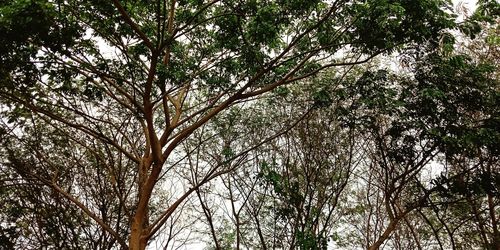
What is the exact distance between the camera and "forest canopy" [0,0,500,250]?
528cm

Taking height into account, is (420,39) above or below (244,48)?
below

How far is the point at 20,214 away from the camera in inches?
387

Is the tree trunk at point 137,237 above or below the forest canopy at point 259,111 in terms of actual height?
below

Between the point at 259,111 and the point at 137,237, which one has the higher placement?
the point at 259,111

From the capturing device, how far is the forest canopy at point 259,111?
5.28m

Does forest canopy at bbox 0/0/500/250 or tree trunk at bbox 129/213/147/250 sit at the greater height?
forest canopy at bbox 0/0/500/250

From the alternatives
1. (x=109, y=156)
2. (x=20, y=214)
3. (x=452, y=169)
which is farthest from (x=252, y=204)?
(x=20, y=214)

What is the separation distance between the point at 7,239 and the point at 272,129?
6113 mm

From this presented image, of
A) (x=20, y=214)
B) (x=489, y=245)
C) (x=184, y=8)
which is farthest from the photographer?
(x=20, y=214)

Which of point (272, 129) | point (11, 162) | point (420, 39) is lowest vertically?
point (420, 39)

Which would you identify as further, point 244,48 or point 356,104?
point 356,104

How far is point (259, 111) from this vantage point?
9.70m

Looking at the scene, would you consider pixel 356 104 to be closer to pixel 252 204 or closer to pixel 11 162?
pixel 252 204

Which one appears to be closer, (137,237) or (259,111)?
(137,237)
